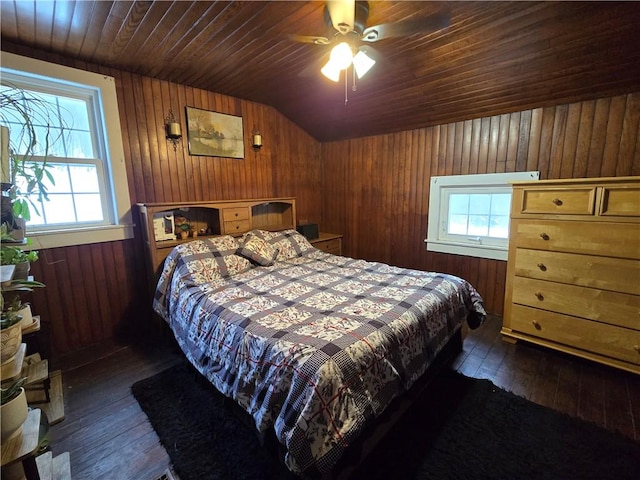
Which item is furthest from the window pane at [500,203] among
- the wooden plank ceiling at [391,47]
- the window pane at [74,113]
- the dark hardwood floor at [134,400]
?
the window pane at [74,113]

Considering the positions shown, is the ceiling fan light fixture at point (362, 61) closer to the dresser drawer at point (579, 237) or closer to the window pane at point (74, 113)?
the dresser drawer at point (579, 237)

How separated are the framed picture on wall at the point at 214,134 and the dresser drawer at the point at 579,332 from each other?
325 centimetres

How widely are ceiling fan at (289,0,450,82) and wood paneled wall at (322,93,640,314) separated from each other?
1.71m

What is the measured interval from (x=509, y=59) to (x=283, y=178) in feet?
8.52

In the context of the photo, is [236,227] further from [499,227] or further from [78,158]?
[499,227]

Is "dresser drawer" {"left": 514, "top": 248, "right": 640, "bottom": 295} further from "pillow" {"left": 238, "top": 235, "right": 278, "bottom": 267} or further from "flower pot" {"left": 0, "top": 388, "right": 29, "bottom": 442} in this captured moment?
"flower pot" {"left": 0, "top": 388, "right": 29, "bottom": 442}

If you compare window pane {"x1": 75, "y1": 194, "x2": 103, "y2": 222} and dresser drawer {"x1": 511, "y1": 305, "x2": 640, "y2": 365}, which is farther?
window pane {"x1": 75, "y1": 194, "x2": 103, "y2": 222}

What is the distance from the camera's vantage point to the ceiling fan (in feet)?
4.70

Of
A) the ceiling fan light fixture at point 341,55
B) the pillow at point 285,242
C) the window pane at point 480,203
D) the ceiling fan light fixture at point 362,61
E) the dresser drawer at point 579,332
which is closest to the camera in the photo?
the ceiling fan light fixture at point 341,55

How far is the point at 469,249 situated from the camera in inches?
122

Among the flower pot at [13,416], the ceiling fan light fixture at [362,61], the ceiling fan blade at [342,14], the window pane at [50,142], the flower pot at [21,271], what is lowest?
the flower pot at [13,416]

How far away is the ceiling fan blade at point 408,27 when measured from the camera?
1.36 meters

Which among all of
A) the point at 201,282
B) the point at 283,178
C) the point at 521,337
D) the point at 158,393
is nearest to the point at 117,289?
the point at 201,282

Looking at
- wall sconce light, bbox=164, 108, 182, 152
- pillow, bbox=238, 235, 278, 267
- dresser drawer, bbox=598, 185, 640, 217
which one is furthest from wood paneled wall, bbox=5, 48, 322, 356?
dresser drawer, bbox=598, 185, 640, 217
